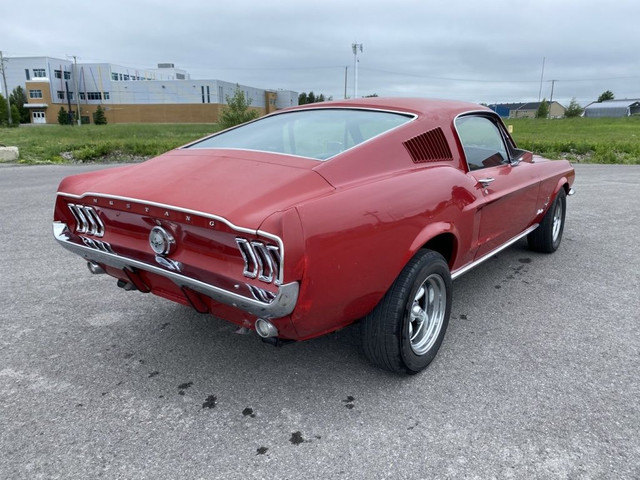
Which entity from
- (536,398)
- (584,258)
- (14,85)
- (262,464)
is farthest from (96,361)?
(14,85)

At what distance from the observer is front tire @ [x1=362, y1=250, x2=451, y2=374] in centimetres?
236

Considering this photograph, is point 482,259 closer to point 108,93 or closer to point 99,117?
point 99,117

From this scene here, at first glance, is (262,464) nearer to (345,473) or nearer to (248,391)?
(345,473)

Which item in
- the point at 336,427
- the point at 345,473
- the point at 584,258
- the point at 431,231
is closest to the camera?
the point at 345,473

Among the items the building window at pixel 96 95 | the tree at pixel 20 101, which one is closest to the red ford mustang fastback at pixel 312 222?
the tree at pixel 20 101

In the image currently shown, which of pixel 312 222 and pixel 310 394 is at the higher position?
pixel 312 222

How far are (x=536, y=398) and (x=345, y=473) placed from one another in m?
1.11

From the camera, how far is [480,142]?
Result: 3654 mm

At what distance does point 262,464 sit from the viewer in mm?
1954

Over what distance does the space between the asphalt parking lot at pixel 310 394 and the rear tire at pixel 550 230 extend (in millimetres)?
868

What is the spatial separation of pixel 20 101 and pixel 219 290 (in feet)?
306

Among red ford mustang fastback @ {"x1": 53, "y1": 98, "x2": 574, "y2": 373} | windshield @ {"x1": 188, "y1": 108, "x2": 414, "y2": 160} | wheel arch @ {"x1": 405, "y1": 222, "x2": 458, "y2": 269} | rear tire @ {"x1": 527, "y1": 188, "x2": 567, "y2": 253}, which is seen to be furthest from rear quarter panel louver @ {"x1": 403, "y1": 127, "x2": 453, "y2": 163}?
rear tire @ {"x1": 527, "y1": 188, "x2": 567, "y2": 253}

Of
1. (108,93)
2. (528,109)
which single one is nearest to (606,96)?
(528,109)

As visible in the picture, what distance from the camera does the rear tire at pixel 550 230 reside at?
183 inches
